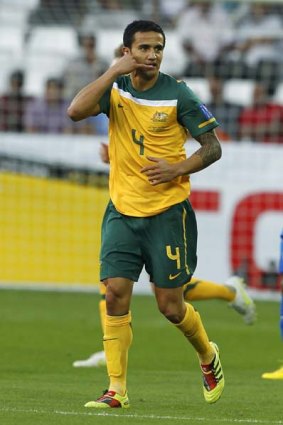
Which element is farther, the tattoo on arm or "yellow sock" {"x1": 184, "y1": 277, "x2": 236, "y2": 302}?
"yellow sock" {"x1": 184, "y1": 277, "x2": 236, "y2": 302}

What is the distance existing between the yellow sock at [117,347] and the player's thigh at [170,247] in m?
0.34

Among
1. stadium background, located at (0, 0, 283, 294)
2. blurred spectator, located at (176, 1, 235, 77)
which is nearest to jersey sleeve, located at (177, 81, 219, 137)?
stadium background, located at (0, 0, 283, 294)

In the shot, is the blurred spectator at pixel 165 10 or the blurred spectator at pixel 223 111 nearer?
the blurred spectator at pixel 223 111

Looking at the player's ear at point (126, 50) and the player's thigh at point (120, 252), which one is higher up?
the player's ear at point (126, 50)

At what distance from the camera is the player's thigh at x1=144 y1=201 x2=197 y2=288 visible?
25.7 ft

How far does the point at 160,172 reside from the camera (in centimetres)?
761

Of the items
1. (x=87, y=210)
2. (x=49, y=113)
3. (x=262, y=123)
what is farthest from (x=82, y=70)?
(x=262, y=123)

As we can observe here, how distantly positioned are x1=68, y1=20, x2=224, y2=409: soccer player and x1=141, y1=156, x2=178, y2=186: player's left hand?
0.04 metres

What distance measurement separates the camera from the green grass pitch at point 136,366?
7395mm

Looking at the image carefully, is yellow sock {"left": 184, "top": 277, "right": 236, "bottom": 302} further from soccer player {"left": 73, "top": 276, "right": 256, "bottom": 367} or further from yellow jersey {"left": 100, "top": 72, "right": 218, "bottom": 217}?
yellow jersey {"left": 100, "top": 72, "right": 218, "bottom": 217}

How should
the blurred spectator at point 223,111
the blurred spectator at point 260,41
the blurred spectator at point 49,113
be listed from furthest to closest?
the blurred spectator at point 260,41 → the blurred spectator at point 223,111 → the blurred spectator at point 49,113

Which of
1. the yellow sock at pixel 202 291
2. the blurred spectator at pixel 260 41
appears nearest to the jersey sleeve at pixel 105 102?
the yellow sock at pixel 202 291

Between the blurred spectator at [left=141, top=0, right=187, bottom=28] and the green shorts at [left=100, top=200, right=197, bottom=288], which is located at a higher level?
the blurred spectator at [left=141, top=0, right=187, bottom=28]

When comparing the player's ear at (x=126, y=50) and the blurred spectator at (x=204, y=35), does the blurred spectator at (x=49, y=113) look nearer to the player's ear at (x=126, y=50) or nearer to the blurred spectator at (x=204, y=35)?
the blurred spectator at (x=204, y=35)
